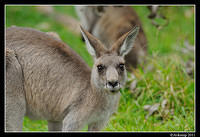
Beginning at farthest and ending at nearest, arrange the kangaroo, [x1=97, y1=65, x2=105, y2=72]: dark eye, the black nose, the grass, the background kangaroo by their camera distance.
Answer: the background kangaroo
the grass
the kangaroo
[x1=97, y1=65, x2=105, y2=72]: dark eye
the black nose

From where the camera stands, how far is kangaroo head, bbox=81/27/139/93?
4.29 metres

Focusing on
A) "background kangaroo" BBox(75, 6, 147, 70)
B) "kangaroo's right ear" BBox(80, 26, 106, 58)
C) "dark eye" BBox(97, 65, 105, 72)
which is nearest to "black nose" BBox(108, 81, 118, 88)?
"dark eye" BBox(97, 65, 105, 72)

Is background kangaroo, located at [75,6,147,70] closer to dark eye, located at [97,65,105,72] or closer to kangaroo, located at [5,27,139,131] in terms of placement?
kangaroo, located at [5,27,139,131]

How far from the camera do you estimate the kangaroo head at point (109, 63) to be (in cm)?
429

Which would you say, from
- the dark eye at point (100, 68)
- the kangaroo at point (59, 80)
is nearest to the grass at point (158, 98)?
the kangaroo at point (59, 80)

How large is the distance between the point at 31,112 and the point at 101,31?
3.69 metres

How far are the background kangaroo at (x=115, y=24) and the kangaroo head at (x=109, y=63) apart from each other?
2.62 meters

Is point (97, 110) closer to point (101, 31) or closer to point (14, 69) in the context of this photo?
point (14, 69)

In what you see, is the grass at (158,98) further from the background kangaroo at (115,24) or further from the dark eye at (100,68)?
the dark eye at (100,68)

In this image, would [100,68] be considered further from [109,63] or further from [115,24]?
[115,24]

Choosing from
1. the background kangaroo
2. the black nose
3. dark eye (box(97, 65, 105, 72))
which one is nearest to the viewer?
the black nose

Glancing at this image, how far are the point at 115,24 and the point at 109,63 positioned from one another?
11.7 feet

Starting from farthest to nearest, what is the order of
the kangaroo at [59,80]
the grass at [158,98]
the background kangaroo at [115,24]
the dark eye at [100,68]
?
the background kangaroo at [115,24], the grass at [158,98], the kangaroo at [59,80], the dark eye at [100,68]

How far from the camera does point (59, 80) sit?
488cm
